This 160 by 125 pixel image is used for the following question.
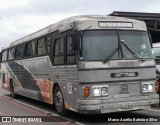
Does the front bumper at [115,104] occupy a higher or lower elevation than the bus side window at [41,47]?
lower

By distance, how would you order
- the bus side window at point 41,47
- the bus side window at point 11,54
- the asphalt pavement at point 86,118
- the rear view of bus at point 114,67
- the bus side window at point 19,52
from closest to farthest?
the rear view of bus at point 114,67
the asphalt pavement at point 86,118
the bus side window at point 41,47
the bus side window at point 19,52
the bus side window at point 11,54

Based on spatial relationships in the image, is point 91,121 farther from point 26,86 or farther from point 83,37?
point 26,86

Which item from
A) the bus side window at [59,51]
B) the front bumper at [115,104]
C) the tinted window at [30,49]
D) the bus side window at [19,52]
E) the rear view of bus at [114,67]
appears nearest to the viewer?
the front bumper at [115,104]

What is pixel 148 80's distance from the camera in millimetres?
10508

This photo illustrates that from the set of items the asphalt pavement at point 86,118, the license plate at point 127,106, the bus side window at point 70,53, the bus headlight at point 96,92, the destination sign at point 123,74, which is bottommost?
the asphalt pavement at point 86,118

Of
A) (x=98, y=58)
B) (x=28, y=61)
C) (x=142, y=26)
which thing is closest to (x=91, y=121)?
(x=98, y=58)

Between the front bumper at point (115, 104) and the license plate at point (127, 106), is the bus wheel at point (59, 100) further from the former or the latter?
the license plate at point (127, 106)

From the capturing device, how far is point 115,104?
991cm

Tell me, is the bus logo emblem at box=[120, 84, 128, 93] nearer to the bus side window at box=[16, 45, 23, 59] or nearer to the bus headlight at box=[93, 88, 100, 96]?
the bus headlight at box=[93, 88, 100, 96]

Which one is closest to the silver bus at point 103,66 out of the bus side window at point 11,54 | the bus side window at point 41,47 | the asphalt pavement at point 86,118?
the asphalt pavement at point 86,118

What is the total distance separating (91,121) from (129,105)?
1.26 meters

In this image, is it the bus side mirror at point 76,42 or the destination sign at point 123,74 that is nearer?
the bus side mirror at point 76,42

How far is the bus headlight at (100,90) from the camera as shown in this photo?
9.80 meters

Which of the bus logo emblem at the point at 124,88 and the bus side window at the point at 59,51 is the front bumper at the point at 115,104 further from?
the bus side window at the point at 59,51
